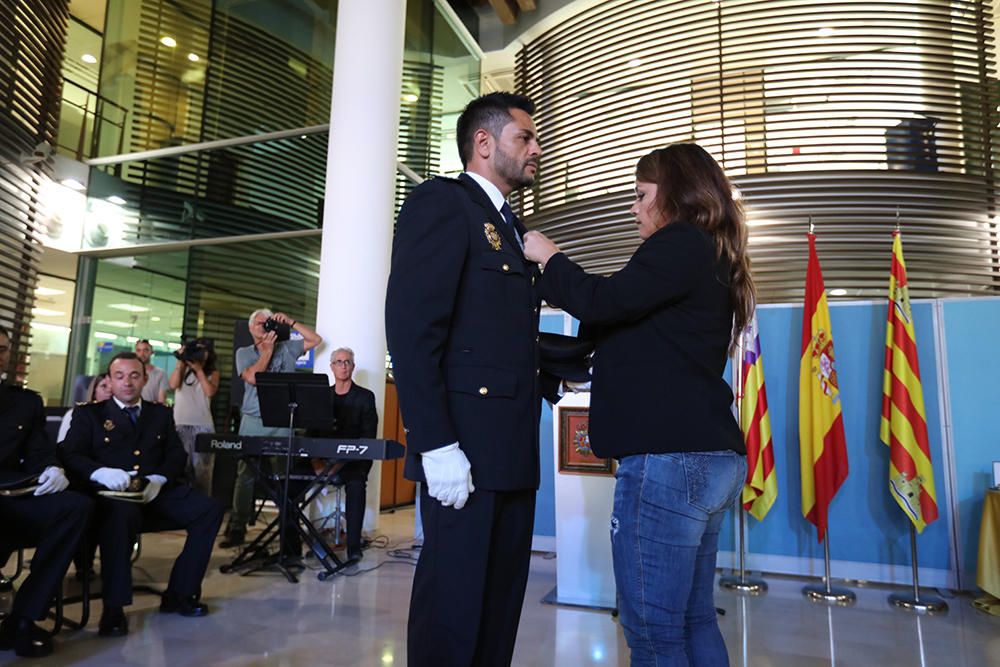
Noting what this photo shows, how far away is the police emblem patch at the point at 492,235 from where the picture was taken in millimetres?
1472

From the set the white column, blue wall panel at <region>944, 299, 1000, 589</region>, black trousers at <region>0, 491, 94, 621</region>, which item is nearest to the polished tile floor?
black trousers at <region>0, 491, 94, 621</region>

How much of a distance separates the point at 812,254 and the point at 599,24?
3.89m

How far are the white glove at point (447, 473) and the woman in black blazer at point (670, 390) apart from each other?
0.34 metres

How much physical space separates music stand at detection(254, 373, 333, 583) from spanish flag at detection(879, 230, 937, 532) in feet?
11.1

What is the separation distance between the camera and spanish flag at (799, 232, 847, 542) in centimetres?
416

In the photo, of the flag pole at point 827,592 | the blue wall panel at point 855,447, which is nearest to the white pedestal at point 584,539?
the flag pole at point 827,592

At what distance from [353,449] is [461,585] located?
9.21 feet

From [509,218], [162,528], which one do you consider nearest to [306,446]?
[162,528]

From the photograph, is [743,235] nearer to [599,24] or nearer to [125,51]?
[599,24]

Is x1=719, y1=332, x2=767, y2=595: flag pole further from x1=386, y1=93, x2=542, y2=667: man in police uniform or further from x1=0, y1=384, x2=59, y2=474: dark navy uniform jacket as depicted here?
x1=0, y1=384, x2=59, y2=474: dark navy uniform jacket

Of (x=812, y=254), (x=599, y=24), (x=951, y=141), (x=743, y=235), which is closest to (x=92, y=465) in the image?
(x=743, y=235)

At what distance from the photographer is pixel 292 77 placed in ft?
25.3

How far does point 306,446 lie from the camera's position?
408 cm

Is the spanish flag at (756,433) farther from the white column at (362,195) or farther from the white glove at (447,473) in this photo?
the white glove at (447,473)
